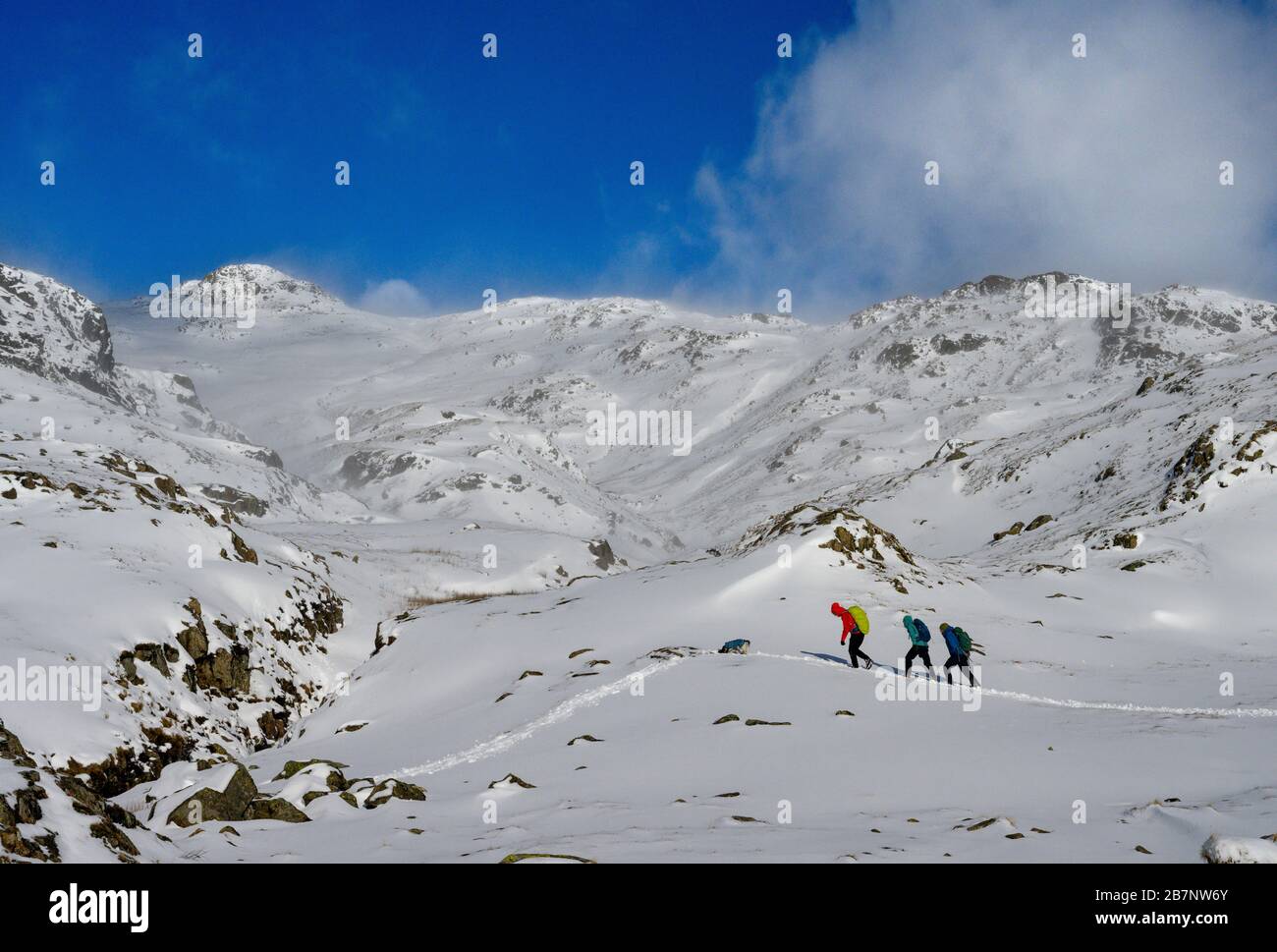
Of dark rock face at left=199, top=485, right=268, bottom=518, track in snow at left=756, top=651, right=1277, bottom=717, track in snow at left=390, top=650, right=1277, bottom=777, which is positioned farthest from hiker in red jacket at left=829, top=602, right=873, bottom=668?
dark rock face at left=199, top=485, right=268, bottom=518

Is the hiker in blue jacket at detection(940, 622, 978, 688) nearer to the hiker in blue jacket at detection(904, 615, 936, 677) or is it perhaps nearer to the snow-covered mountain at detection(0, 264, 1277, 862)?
the hiker in blue jacket at detection(904, 615, 936, 677)

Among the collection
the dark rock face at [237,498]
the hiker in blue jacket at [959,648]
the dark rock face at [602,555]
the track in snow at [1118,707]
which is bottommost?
the track in snow at [1118,707]

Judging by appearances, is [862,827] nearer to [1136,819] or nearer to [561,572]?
[1136,819]

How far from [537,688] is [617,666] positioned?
8.84ft

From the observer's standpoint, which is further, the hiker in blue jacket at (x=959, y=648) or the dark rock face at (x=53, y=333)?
the dark rock face at (x=53, y=333)

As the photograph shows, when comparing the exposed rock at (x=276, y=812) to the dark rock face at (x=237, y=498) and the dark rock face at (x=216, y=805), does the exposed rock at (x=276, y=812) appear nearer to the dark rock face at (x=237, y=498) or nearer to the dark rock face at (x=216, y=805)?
the dark rock face at (x=216, y=805)

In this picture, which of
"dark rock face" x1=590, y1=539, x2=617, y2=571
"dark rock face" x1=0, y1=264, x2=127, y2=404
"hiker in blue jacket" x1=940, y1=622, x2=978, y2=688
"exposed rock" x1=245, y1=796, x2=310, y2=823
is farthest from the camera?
"dark rock face" x1=0, y1=264, x2=127, y2=404

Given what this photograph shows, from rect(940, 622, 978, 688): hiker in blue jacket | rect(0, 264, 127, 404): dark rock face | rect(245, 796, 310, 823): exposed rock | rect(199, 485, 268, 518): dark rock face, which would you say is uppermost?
rect(0, 264, 127, 404): dark rock face

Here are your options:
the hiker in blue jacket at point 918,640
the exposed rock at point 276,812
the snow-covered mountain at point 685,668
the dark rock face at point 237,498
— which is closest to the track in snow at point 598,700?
the snow-covered mountain at point 685,668

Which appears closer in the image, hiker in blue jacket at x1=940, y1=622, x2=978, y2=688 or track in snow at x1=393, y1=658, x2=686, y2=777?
track in snow at x1=393, y1=658, x2=686, y2=777

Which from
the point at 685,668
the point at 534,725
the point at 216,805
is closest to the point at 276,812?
the point at 216,805

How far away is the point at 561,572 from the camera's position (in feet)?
231

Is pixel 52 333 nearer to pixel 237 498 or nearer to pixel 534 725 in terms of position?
pixel 237 498

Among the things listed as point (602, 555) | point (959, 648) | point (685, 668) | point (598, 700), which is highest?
point (602, 555)
